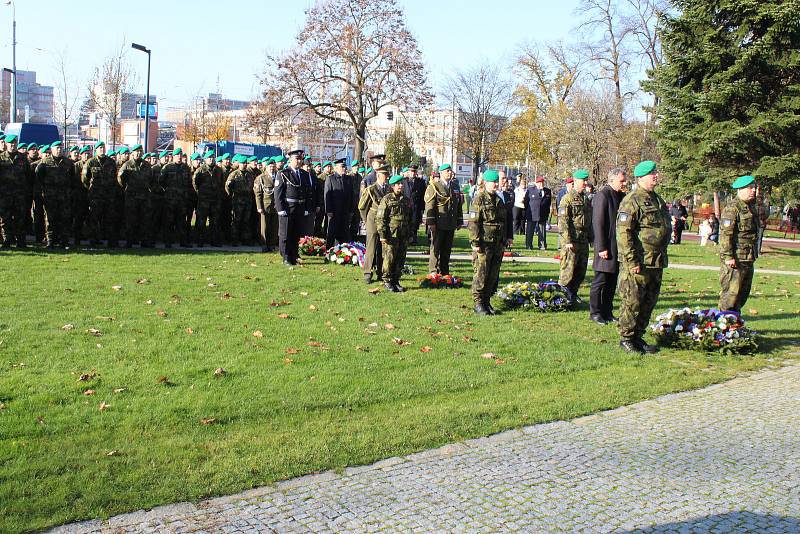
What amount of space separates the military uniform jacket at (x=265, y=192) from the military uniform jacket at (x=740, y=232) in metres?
9.34

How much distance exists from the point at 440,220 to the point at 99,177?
23.6ft

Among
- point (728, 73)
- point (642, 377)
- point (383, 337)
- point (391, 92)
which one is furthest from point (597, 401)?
point (391, 92)

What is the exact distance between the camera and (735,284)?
1032 centimetres

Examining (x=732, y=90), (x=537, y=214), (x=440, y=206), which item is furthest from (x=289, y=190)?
(x=732, y=90)

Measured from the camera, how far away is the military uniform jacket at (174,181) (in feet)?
55.1

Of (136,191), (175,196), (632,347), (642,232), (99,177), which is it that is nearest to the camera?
(642,232)

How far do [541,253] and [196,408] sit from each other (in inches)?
594

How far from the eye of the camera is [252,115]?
39250 millimetres

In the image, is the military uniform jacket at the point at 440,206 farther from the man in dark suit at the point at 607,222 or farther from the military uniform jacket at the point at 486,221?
the man in dark suit at the point at 607,222

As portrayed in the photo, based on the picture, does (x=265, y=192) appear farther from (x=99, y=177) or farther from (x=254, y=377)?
(x=254, y=377)

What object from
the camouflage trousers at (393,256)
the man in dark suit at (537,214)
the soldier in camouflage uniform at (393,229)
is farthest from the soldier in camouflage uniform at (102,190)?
the man in dark suit at (537,214)

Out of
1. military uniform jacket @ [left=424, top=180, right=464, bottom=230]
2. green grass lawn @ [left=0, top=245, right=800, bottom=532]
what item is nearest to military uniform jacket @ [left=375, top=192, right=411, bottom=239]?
green grass lawn @ [left=0, top=245, right=800, bottom=532]

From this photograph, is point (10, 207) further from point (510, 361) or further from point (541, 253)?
point (541, 253)

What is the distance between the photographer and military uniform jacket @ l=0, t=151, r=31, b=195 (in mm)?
14672
